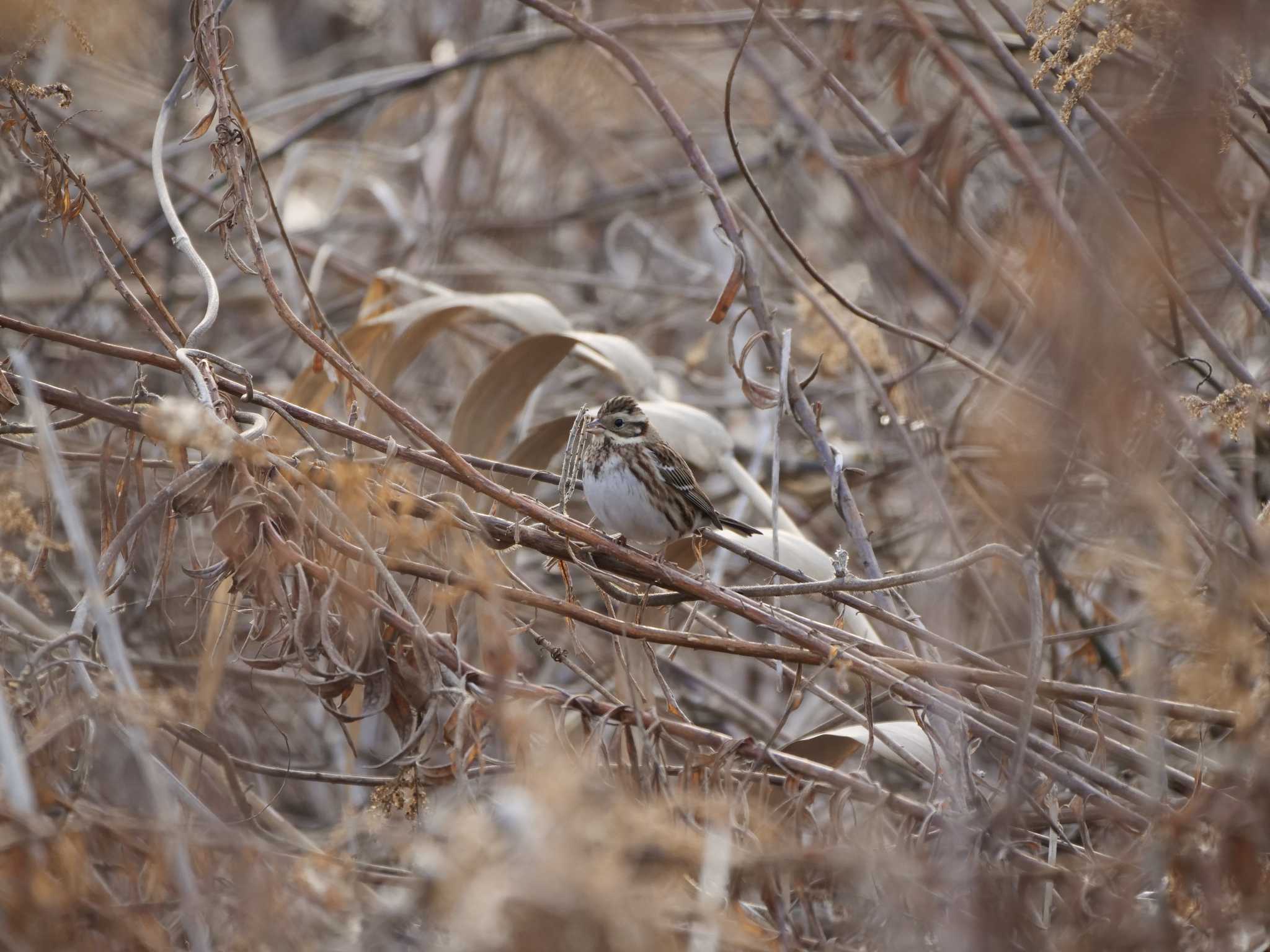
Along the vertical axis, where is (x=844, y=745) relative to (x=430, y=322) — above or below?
below

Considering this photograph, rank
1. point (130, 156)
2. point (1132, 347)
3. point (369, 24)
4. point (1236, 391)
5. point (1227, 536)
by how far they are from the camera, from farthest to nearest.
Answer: point (369, 24)
point (130, 156)
point (1227, 536)
point (1236, 391)
point (1132, 347)

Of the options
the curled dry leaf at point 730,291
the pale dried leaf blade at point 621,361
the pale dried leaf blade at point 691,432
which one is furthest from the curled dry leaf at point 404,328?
the curled dry leaf at point 730,291

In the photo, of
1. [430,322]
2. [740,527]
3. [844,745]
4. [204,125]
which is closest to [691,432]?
[740,527]

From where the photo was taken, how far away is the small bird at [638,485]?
13.6ft

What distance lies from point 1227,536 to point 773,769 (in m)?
1.70

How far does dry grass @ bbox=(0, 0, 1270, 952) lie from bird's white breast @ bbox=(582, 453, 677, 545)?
26cm

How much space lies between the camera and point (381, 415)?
157 inches

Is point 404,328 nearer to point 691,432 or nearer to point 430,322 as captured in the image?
point 430,322

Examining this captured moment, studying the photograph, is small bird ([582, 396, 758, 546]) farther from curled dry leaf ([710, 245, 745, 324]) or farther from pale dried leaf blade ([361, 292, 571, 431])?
curled dry leaf ([710, 245, 745, 324])

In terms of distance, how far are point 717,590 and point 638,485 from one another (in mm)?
1600

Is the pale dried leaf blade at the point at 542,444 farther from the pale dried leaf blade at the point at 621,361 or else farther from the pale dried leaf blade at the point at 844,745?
the pale dried leaf blade at the point at 844,745

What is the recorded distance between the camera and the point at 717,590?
258cm

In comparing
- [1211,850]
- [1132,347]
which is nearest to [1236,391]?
[1132,347]

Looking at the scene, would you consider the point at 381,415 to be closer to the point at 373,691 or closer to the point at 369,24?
the point at 373,691
